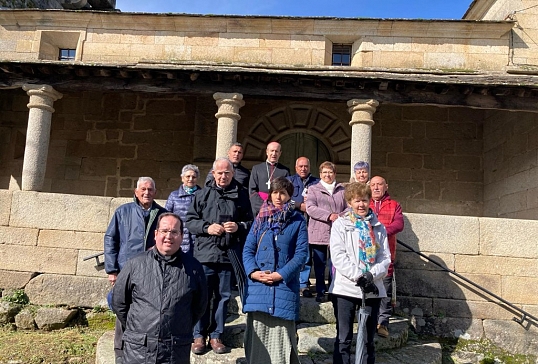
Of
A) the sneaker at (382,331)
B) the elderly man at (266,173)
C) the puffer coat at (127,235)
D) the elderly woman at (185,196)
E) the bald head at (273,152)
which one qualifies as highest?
the bald head at (273,152)

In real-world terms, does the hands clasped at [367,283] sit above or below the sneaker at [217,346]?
above

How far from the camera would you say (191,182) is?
14.7ft

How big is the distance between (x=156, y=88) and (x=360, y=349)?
5175 mm

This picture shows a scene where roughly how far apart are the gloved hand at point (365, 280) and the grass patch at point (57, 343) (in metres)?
2.89

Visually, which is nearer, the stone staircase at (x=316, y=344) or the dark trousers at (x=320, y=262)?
the stone staircase at (x=316, y=344)

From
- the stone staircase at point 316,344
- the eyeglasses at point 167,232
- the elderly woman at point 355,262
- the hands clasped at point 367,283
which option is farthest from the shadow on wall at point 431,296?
the eyeglasses at point 167,232

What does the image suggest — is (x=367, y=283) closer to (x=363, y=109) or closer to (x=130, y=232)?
(x=130, y=232)

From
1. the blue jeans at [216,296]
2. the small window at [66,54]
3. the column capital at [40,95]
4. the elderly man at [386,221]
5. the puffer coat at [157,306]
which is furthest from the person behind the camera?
the small window at [66,54]

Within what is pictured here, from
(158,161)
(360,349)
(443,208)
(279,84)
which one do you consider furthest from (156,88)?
(443,208)

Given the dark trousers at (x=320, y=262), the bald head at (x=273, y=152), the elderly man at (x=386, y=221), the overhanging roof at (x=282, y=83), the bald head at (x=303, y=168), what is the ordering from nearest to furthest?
the elderly man at (x=386, y=221) < the dark trousers at (x=320, y=262) < the bald head at (x=273, y=152) < the bald head at (x=303, y=168) < the overhanging roof at (x=282, y=83)

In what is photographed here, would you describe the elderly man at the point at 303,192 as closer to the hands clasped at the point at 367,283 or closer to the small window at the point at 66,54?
the hands clasped at the point at 367,283

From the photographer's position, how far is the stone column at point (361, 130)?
6.84 meters

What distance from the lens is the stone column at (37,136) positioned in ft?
22.4

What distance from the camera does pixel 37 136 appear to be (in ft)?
22.9
